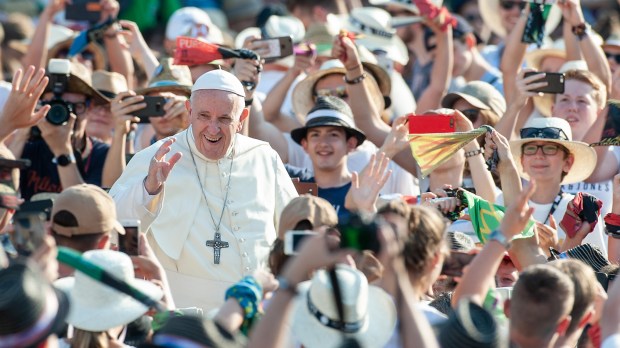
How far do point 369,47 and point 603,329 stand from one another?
6282 mm

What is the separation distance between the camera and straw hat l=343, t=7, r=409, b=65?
35.1ft

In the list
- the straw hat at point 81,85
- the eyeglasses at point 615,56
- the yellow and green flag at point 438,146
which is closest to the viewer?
the yellow and green flag at point 438,146

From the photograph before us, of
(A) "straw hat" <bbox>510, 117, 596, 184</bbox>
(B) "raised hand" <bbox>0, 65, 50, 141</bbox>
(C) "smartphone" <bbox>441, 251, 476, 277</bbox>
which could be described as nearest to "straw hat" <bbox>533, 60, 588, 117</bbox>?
(A) "straw hat" <bbox>510, 117, 596, 184</bbox>

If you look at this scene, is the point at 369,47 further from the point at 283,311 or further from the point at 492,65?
the point at 283,311

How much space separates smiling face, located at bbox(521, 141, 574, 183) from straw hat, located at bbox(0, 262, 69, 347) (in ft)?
14.7

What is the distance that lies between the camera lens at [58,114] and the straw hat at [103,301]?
3.40m

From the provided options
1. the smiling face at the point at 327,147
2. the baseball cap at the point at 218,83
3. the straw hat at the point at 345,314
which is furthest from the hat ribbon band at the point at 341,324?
the smiling face at the point at 327,147

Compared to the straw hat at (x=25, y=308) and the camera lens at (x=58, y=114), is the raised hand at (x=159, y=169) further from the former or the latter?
the straw hat at (x=25, y=308)

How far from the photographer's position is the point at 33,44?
32.8ft

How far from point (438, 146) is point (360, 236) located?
3.34 meters

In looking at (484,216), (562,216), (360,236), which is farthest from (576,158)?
(360,236)

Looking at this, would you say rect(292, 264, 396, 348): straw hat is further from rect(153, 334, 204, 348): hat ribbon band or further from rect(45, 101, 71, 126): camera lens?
rect(45, 101, 71, 126): camera lens

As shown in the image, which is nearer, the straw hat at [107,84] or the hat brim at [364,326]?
the hat brim at [364,326]

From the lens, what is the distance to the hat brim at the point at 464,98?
8648 millimetres
